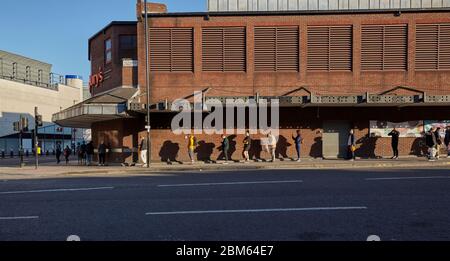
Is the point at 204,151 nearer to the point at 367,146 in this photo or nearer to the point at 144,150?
the point at 144,150

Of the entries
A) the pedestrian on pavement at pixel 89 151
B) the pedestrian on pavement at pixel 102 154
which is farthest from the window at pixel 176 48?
the pedestrian on pavement at pixel 89 151

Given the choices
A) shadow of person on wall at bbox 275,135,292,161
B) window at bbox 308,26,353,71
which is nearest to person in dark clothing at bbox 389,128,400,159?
window at bbox 308,26,353,71

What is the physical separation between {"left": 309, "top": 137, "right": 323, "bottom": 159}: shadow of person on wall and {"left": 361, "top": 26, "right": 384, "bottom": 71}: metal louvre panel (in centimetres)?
486

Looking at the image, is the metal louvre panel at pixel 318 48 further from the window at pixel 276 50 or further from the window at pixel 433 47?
the window at pixel 433 47

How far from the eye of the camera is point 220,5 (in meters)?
27.4

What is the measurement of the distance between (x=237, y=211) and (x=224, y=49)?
18304 millimetres

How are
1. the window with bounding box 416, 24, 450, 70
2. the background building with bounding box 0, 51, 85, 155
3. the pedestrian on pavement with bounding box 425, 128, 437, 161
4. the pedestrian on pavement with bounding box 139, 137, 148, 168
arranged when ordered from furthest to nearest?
the background building with bounding box 0, 51, 85, 155 → the window with bounding box 416, 24, 450, 70 → the pedestrian on pavement with bounding box 139, 137, 148, 168 → the pedestrian on pavement with bounding box 425, 128, 437, 161

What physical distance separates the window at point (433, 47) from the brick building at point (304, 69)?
0.19ft

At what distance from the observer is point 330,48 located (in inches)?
1012

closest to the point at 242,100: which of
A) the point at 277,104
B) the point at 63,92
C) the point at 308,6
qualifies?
the point at 277,104

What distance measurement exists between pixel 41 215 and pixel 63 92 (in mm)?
83590

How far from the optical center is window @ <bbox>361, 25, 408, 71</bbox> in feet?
83.6

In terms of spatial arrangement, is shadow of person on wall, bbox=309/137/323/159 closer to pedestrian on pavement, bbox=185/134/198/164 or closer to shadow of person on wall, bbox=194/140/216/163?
shadow of person on wall, bbox=194/140/216/163

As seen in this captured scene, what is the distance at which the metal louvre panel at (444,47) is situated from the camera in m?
25.5
